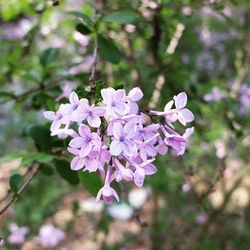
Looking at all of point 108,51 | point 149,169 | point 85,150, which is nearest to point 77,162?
point 85,150

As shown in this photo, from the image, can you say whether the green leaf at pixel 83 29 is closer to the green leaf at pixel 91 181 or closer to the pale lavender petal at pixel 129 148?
the green leaf at pixel 91 181

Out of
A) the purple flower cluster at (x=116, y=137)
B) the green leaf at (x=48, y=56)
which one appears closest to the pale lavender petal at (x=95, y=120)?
the purple flower cluster at (x=116, y=137)

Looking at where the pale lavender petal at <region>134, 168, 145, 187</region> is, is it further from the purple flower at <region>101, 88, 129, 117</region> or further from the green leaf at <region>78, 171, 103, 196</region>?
the green leaf at <region>78, 171, 103, 196</region>

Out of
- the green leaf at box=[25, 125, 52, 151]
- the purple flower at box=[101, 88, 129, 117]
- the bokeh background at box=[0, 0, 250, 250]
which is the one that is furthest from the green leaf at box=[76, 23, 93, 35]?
the purple flower at box=[101, 88, 129, 117]

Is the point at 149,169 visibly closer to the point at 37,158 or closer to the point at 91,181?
the point at 91,181

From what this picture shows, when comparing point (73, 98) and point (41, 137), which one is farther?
point (41, 137)

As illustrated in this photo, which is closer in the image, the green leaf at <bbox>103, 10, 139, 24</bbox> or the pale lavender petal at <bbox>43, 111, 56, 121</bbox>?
the pale lavender petal at <bbox>43, 111, 56, 121</bbox>
